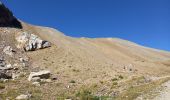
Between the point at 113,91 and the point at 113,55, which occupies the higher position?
the point at 113,55

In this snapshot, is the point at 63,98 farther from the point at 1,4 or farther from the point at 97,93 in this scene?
the point at 1,4

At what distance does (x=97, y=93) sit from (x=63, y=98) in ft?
11.3

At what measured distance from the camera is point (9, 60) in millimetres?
41594

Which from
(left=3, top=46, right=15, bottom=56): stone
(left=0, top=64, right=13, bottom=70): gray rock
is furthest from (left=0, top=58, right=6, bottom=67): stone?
(left=3, top=46, right=15, bottom=56): stone

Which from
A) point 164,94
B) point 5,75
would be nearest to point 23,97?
point 164,94

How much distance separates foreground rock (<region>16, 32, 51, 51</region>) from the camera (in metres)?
47.8

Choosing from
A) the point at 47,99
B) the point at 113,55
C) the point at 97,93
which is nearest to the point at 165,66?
the point at 113,55

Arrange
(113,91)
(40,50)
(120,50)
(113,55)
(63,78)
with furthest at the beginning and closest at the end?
(120,50), (113,55), (40,50), (63,78), (113,91)

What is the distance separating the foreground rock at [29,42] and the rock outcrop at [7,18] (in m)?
6.25

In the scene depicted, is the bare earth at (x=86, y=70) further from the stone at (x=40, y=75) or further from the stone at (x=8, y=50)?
the stone at (x=8, y=50)

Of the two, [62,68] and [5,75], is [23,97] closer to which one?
[5,75]

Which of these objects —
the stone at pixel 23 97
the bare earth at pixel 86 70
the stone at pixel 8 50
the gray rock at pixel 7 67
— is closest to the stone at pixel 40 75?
the bare earth at pixel 86 70

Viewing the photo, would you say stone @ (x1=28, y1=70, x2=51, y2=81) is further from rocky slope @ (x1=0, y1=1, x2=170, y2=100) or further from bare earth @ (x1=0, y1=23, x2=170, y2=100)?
bare earth @ (x1=0, y1=23, x2=170, y2=100)

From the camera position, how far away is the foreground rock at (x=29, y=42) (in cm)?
4777
